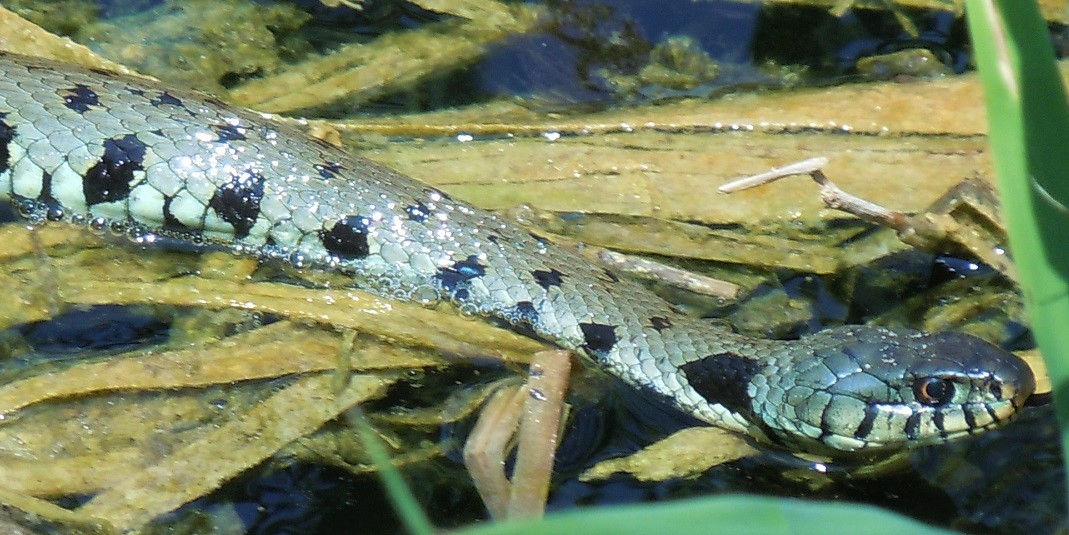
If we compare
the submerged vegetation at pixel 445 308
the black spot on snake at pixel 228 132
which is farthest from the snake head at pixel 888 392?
the black spot on snake at pixel 228 132

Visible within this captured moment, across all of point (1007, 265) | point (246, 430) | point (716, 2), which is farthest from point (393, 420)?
point (716, 2)

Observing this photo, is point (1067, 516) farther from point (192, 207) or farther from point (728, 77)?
point (192, 207)

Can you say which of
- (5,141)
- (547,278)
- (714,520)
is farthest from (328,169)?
(714,520)

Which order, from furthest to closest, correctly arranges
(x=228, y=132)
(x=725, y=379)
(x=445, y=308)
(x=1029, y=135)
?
1. (x=228, y=132)
2. (x=445, y=308)
3. (x=725, y=379)
4. (x=1029, y=135)

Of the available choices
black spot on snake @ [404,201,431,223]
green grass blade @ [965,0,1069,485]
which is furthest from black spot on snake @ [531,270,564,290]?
green grass blade @ [965,0,1069,485]

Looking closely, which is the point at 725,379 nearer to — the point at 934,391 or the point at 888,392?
the point at 888,392
